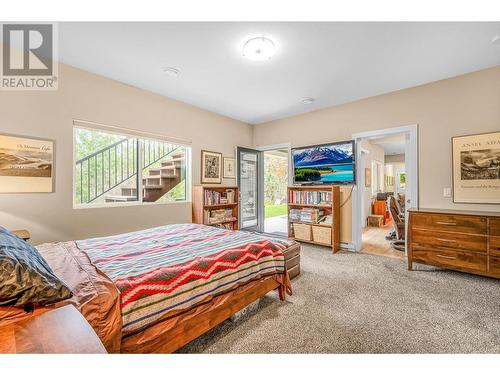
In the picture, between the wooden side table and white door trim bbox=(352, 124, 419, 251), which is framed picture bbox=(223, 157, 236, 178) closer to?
white door trim bbox=(352, 124, 419, 251)

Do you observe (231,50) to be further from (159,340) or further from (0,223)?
(0,223)

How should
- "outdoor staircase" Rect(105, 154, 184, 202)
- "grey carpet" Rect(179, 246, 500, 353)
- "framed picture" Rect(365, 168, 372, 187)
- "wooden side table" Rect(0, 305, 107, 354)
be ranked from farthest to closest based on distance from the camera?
1. "framed picture" Rect(365, 168, 372, 187)
2. "outdoor staircase" Rect(105, 154, 184, 202)
3. "grey carpet" Rect(179, 246, 500, 353)
4. "wooden side table" Rect(0, 305, 107, 354)

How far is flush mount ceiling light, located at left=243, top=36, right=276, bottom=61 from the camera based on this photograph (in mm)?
2268

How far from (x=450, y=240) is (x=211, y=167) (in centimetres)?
380

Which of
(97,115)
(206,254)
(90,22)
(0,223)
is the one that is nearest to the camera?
(206,254)

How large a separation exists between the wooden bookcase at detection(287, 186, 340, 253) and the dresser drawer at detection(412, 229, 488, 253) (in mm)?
1192

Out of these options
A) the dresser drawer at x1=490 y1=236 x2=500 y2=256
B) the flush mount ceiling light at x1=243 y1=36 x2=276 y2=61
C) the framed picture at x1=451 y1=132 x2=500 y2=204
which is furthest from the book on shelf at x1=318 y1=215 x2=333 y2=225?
the flush mount ceiling light at x1=243 y1=36 x2=276 y2=61

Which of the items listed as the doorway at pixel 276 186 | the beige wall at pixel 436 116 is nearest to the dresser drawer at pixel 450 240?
the beige wall at pixel 436 116

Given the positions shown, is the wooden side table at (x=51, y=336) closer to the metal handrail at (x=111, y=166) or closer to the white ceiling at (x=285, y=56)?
the white ceiling at (x=285, y=56)

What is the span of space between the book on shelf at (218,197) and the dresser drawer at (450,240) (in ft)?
9.97

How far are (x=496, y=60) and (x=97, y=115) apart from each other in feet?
16.5

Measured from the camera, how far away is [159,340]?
1.35 m

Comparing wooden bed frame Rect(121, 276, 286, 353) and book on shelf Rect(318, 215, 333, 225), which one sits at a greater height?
book on shelf Rect(318, 215, 333, 225)

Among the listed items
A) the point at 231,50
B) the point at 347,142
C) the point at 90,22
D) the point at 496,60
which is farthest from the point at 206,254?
the point at 496,60
